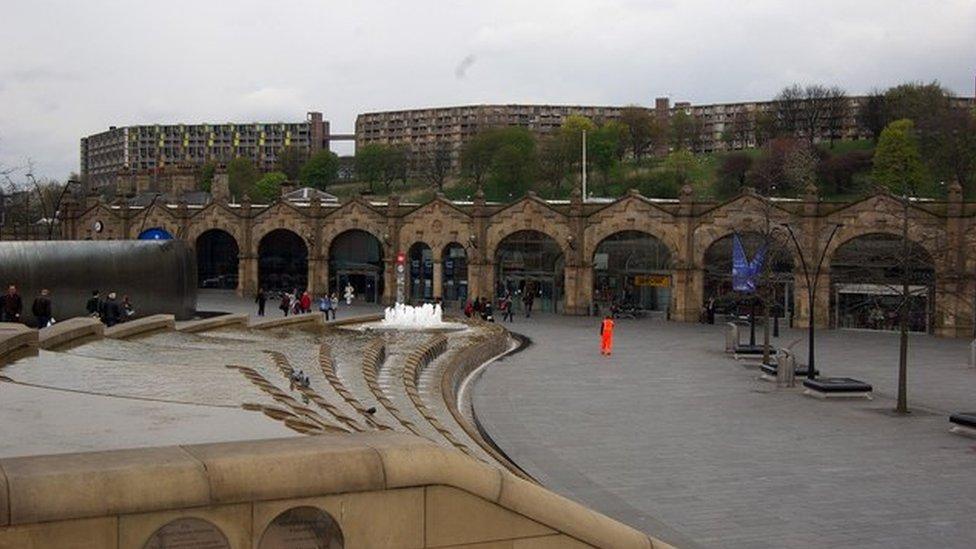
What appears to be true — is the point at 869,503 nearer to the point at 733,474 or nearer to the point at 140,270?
the point at 733,474

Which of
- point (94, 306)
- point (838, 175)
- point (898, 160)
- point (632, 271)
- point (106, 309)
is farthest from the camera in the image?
point (838, 175)

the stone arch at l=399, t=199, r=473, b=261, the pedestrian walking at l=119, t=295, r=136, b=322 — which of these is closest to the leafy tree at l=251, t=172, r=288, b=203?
the stone arch at l=399, t=199, r=473, b=261

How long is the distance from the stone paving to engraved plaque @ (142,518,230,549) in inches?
270

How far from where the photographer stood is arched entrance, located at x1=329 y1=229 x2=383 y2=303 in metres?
59.5

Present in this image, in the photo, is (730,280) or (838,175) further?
(838,175)

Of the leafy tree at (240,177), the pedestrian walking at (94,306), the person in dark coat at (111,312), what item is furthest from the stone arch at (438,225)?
the leafy tree at (240,177)

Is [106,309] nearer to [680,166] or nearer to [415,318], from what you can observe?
[415,318]

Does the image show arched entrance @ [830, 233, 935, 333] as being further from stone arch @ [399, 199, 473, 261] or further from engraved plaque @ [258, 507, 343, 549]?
engraved plaque @ [258, 507, 343, 549]

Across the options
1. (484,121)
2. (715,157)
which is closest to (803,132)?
(715,157)

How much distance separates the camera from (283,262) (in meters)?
62.9

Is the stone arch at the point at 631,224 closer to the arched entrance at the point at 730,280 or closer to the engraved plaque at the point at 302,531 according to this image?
the arched entrance at the point at 730,280

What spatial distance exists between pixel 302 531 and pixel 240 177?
457ft

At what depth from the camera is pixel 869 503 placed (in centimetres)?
1466

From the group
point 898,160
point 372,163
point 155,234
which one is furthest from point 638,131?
point 155,234
